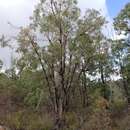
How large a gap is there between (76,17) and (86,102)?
1468 cm

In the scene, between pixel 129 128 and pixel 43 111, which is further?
pixel 43 111

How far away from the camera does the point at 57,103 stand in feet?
124

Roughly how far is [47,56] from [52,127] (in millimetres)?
6094

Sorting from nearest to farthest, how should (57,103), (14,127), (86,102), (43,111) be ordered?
(14,127) → (57,103) → (43,111) → (86,102)

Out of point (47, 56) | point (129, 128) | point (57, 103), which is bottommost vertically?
point (129, 128)

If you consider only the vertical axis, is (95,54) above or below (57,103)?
above

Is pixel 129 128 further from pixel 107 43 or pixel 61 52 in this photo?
pixel 107 43

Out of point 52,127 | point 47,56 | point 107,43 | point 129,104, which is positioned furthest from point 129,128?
point 129,104

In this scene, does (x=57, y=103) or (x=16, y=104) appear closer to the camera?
(x=57, y=103)

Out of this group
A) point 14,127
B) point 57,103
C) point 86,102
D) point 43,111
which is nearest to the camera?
point 14,127

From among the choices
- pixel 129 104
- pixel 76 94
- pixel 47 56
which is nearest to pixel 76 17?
pixel 47 56

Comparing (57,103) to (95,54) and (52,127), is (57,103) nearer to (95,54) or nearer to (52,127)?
(52,127)

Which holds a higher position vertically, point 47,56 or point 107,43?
point 107,43

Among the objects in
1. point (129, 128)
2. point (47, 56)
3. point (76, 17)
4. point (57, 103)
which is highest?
point (76, 17)
